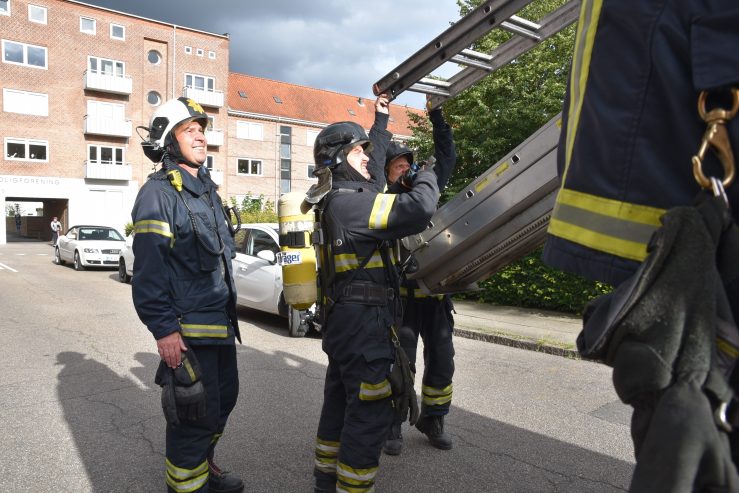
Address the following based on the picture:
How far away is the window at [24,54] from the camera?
107 ft

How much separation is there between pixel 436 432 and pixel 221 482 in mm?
1487

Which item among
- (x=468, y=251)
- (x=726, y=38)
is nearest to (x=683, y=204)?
(x=726, y=38)

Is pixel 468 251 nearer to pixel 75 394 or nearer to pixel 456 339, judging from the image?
pixel 75 394

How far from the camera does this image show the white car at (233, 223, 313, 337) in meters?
8.59

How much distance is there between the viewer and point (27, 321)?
8719 mm

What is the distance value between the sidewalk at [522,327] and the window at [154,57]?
34.4 m

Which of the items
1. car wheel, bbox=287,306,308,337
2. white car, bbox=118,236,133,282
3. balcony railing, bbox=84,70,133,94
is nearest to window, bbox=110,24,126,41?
balcony railing, bbox=84,70,133,94

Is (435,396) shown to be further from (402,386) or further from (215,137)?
(215,137)

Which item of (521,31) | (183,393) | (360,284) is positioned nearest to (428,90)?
(521,31)

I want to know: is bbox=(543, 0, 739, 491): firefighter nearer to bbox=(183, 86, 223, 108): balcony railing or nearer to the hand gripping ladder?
the hand gripping ladder

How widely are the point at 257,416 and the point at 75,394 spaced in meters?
1.82

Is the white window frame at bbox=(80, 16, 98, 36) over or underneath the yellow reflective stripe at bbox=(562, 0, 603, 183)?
over

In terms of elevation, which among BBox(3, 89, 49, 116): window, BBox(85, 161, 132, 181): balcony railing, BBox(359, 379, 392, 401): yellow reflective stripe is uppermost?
BBox(3, 89, 49, 116): window

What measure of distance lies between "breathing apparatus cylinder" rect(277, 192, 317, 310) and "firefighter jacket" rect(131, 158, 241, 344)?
1.09 ft
